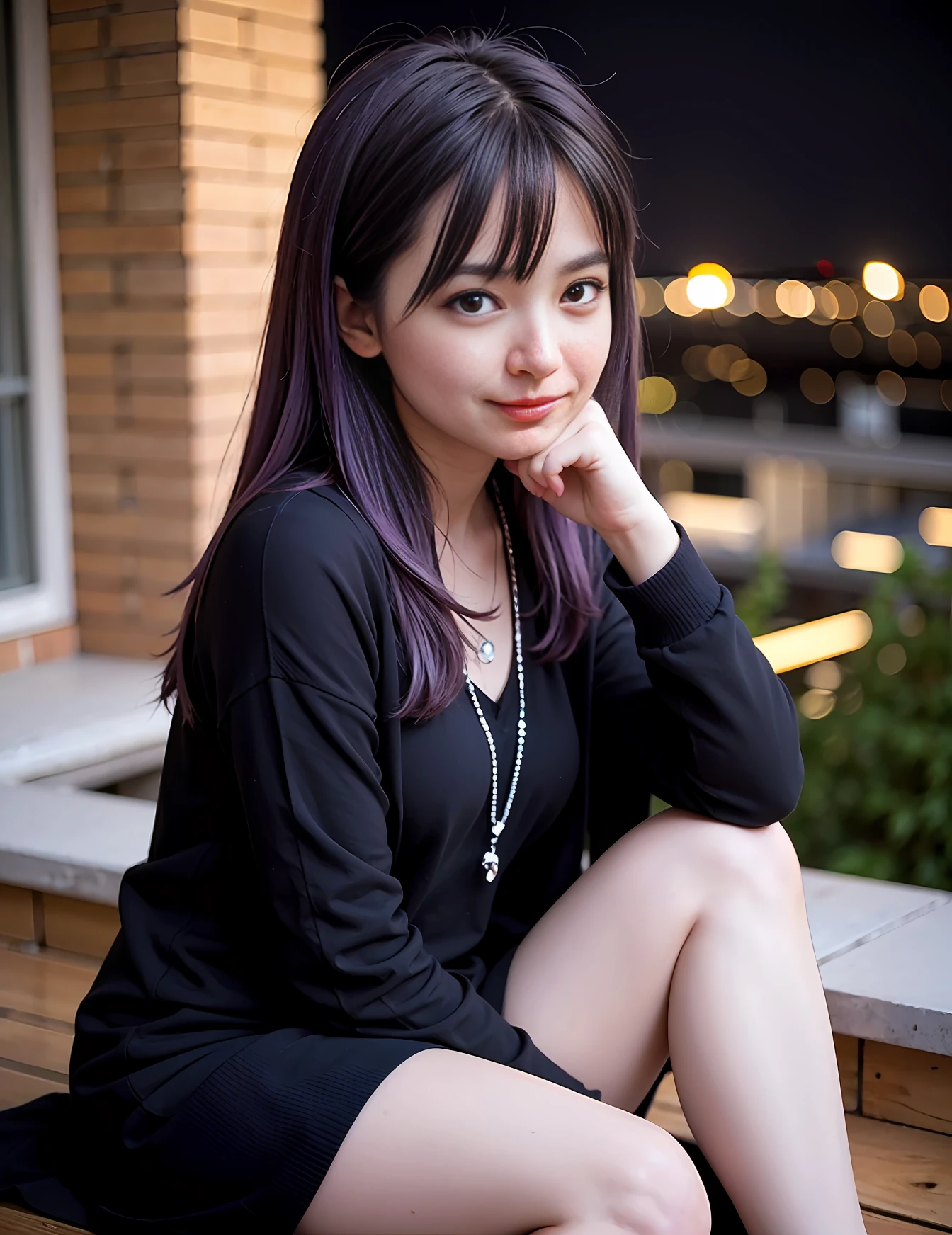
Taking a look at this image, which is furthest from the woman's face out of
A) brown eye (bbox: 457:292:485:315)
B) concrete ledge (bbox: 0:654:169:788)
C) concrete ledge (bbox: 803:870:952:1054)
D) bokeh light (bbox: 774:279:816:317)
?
bokeh light (bbox: 774:279:816:317)

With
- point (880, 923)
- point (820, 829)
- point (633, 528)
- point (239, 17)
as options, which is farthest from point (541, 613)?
point (239, 17)

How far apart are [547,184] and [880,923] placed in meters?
1.18

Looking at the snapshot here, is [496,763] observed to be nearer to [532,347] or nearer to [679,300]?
[532,347]

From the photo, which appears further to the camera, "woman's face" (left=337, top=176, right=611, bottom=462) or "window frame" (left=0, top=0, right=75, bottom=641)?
"window frame" (left=0, top=0, right=75, bottom=641)

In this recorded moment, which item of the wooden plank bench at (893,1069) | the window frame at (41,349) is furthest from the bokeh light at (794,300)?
the wooden plank bench at (893,1069)

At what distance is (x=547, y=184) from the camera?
139 centimetres

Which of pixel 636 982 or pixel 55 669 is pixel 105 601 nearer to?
pixel 55 669

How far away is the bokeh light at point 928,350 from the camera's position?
847 centimetres

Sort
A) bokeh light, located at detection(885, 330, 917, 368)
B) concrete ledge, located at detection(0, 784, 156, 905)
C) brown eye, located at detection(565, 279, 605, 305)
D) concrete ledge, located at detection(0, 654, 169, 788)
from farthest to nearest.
A: bokeh light, located at detection(885, 330, 917, 368) → concrete ledge, located at detection(0, 654, 169, 788) → concrete ledge, located at detection(0, 784, 156, 905) → brown eye, located at detection(565, 279, 605, 305)

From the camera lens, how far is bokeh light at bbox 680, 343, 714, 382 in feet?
34.8

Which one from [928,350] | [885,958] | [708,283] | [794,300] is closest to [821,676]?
[708,283]

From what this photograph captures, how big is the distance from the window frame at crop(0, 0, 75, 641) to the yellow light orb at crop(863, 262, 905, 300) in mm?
1893

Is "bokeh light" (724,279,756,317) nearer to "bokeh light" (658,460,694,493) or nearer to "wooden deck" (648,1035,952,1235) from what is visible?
"bokeh light" (658,460,694,493)

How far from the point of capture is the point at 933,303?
738cm
